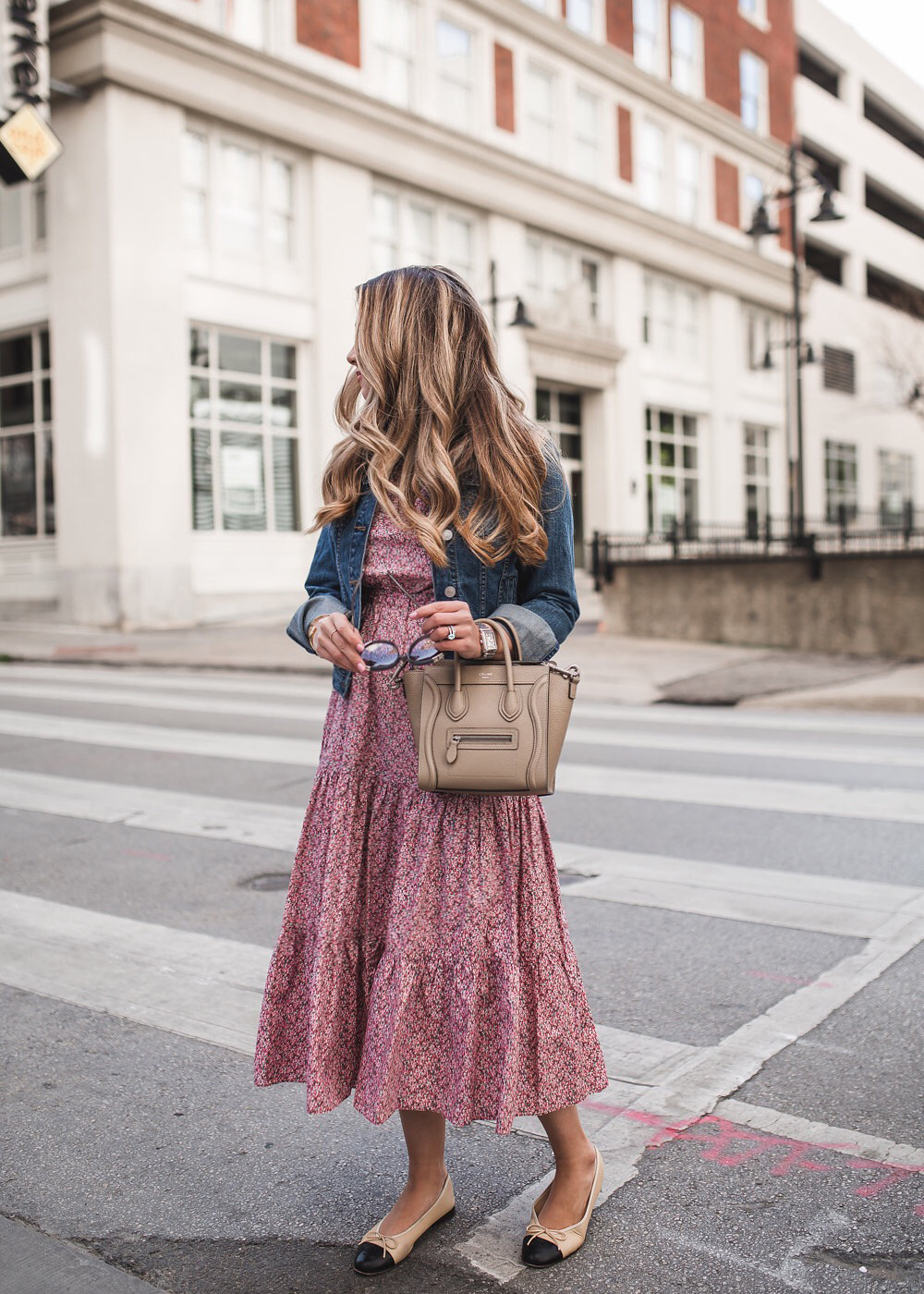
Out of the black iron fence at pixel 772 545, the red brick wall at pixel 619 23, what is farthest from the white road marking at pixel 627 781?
the red brick wall at pixel 619 23

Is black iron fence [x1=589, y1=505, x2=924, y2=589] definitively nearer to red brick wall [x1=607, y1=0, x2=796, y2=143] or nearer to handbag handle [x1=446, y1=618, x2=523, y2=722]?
handbag handle [x1=446, y1=618, x2=523, y2=722]

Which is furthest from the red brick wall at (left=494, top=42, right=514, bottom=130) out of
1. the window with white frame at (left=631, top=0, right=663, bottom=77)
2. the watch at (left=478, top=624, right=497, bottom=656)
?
the watch at (left=478, top=624, right=497, bottom=656)

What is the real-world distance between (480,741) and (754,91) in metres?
38.7

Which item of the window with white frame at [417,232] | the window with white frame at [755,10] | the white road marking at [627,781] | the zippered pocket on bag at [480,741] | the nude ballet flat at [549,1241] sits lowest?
the nude ballet flat at [549,1241]

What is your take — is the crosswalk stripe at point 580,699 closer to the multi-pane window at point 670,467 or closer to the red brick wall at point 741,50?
the multi-pane window at point 670,467

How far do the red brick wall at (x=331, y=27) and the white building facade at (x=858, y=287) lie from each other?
→ 65.3 feet

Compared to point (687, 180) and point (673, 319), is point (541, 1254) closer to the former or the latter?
point (673, 319)

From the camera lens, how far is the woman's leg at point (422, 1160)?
8.48ft

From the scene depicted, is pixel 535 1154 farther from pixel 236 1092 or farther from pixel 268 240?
pixel 268 240

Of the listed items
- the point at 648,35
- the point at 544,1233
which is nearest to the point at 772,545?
the point at 544,1233

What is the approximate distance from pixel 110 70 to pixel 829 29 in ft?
98.5

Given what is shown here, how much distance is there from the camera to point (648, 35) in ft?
104

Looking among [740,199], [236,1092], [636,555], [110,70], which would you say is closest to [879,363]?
[740,199]

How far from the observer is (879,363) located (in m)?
41.1
